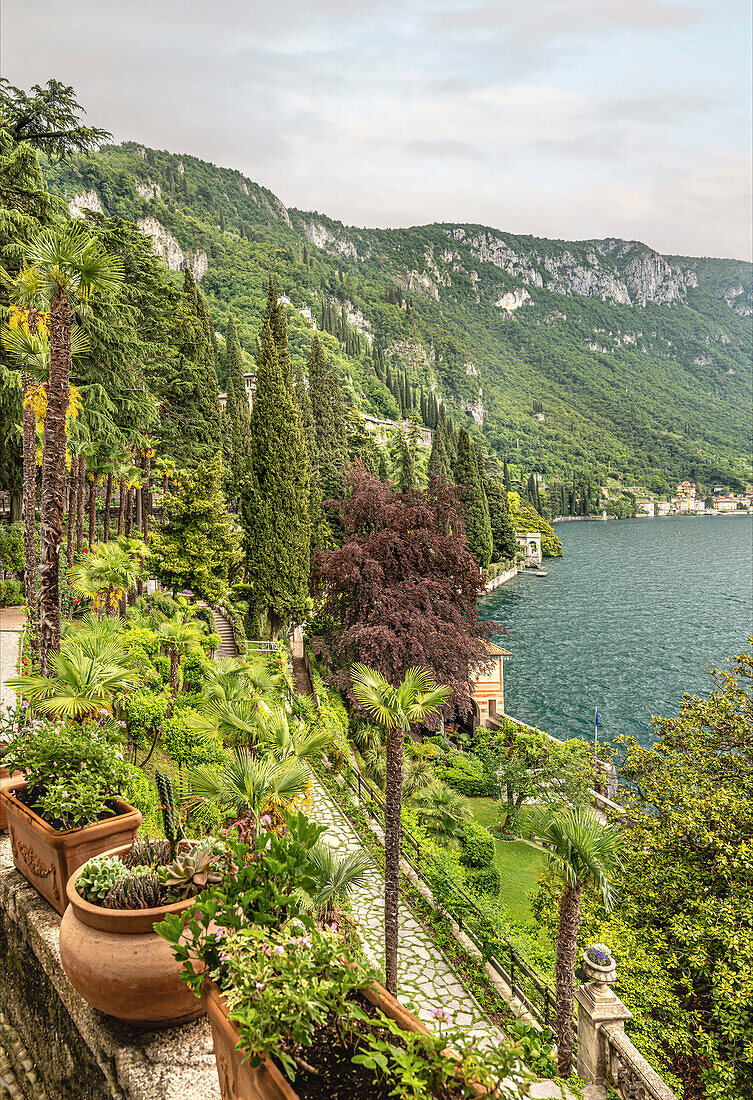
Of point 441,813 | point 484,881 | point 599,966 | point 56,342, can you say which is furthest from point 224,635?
point 599,966

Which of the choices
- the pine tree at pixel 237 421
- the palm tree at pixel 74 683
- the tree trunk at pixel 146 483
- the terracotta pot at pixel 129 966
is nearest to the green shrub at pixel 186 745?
the palm tree at pixel 74 683

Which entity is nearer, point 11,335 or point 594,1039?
point 594,1039

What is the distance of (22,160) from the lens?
1282 centimetres

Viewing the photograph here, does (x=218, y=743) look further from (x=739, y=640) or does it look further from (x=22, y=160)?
(x=739, y=640)

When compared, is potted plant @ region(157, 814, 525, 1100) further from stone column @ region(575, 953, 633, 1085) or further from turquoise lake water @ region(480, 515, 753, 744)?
turquoise lake water @ region(480, 515, 753, 744)

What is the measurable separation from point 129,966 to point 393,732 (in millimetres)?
4798

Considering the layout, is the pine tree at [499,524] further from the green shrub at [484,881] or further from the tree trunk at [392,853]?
the tree trunk at [392,853]

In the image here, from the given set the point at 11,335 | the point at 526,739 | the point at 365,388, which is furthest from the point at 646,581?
the point at 365,388

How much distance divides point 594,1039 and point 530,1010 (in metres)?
1.12

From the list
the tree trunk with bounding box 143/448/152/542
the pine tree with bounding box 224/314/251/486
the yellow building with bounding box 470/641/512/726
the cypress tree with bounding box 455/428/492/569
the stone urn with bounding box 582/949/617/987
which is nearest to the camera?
the stone urn with bounding box 582/949/617/987

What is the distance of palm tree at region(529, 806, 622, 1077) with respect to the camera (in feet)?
20.4

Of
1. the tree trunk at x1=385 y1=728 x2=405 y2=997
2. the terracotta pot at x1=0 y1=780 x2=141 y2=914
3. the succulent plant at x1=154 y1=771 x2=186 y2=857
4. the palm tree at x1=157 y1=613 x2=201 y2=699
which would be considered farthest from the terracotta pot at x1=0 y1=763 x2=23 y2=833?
the palm tree at x1=157 y1=613 x2=201 y2=699

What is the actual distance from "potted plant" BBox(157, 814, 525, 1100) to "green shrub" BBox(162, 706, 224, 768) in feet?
25.7

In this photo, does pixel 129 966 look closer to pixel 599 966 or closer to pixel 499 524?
pixel 599 966
